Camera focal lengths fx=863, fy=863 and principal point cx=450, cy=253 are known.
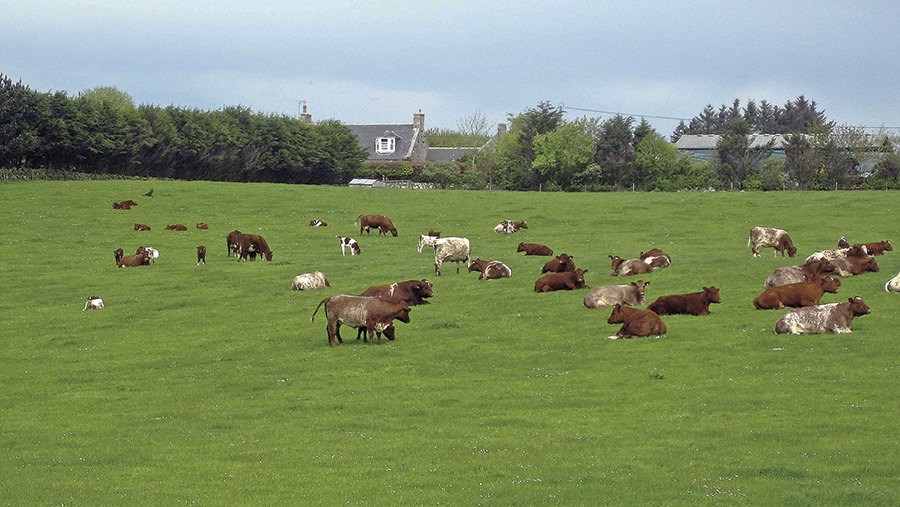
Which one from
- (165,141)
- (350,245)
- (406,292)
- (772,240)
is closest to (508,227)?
Answer: (350,245)

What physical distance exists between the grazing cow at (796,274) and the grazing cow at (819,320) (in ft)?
15.8

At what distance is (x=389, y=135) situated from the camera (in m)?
140

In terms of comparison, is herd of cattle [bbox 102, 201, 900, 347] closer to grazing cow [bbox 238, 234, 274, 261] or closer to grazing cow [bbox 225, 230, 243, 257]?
grazing cow [bbox 225, 230, 243, 257]

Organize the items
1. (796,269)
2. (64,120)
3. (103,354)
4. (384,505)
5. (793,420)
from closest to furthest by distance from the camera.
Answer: (384,505), (793,420), (103,354), (796,269), (64,120)

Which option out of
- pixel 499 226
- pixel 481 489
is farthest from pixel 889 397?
pixel 499 226

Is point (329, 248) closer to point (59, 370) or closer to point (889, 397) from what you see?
point (59, 370)

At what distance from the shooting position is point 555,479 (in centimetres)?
1114

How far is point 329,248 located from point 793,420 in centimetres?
3384

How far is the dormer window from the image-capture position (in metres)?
139

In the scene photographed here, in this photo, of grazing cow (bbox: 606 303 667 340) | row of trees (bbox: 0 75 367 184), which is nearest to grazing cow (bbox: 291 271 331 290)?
grazing cow (bbox: 606 303 667 340)

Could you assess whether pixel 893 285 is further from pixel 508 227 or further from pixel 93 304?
pixel 508 227

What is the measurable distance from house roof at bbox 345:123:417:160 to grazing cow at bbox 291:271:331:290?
4178 inches

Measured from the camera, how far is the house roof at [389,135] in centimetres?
13762

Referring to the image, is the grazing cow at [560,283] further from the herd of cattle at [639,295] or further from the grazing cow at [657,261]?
the grazing cow at [657,261]
